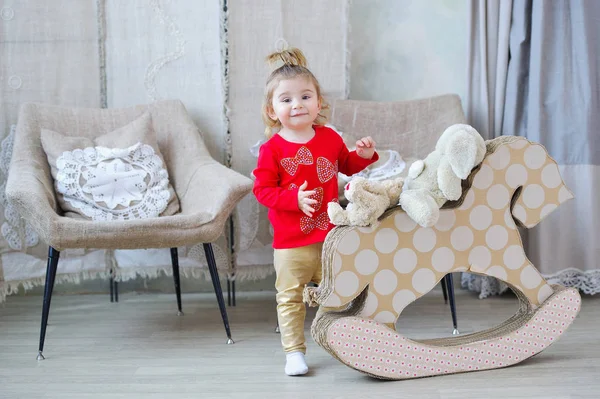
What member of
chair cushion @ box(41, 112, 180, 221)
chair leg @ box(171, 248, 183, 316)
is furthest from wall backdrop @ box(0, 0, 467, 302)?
chair cushion @ box(41, 112, 180, 221)

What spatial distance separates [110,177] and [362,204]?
3.51 feet

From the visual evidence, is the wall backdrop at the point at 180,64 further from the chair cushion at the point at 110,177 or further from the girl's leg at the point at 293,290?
the girl's leg at the point at 293,290

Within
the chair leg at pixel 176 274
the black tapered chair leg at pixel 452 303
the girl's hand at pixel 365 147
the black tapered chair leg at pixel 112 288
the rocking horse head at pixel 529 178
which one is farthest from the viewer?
the black tapered chair leg at pixel 112 288

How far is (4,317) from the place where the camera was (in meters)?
2.57

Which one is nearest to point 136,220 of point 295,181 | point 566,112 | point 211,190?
point 211,190

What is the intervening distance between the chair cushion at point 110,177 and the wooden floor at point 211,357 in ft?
1.35

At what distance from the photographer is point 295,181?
1.88 meters

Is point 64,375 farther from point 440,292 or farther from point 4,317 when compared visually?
point 440,292

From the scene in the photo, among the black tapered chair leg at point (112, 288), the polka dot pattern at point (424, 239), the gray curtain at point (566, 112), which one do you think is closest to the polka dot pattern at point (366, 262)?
the polka dot pattern at point (424, 239)

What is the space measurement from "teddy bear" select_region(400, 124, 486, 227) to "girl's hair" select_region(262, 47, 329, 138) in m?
0.38

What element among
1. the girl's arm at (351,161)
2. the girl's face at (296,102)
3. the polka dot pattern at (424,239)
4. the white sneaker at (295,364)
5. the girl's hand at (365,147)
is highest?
the girl's face at (296,102)

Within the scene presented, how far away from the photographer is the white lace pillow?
2.37 metres

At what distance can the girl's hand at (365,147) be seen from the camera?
6.26 feet

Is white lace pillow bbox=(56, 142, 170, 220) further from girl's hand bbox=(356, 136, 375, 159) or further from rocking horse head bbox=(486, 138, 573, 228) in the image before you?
rocking horse head bbox=(486, 138, 573, 228)
